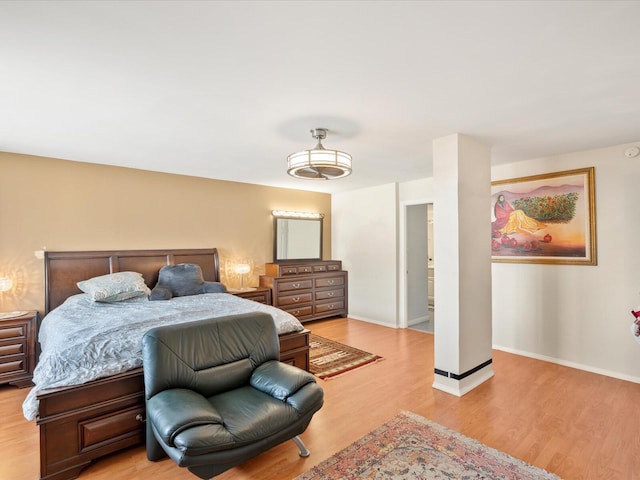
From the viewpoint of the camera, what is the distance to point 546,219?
3973 millimetres

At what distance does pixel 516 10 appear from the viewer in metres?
1.47

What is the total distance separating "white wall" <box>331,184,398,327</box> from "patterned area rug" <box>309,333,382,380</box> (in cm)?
151

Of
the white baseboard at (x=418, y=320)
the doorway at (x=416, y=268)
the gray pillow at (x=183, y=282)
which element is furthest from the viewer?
the white baseboard at (x=418, y=320)

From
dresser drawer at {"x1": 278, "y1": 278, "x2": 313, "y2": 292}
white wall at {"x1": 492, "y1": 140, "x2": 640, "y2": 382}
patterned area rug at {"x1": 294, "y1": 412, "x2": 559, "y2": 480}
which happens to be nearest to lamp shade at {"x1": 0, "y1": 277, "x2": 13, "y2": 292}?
dresser drawer at {"x1": 278, "y1": 278, "x2": 313, "y2": 292}

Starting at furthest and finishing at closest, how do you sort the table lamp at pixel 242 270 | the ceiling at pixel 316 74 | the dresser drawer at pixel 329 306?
1. the dresser drawer at pixel 329 306
2. the table lamp at pixel 242 270
3. the ceiling at pixel 316 74

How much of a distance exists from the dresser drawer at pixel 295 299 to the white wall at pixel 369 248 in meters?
1.02

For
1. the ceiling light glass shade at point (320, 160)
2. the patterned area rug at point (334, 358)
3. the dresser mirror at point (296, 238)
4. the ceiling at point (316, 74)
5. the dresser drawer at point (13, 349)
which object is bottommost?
the patterned area rug at point (334, 358)

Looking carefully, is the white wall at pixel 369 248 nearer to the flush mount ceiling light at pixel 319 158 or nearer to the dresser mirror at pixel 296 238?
the dresser mirror at pixel 296 238

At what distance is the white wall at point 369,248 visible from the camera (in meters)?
5.65

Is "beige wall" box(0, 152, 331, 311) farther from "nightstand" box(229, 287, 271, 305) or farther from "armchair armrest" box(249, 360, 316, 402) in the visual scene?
"armchair armrest" box(249, 360, 316, 402)

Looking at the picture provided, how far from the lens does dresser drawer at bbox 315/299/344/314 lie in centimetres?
597

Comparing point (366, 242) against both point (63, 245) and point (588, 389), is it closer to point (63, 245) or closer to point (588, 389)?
point (588, 389)

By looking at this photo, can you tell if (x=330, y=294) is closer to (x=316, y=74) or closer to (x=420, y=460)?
(x=420, y=460)

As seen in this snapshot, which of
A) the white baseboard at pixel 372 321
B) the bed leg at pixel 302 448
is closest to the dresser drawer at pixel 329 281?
the white baseboard at pixel 372 321
